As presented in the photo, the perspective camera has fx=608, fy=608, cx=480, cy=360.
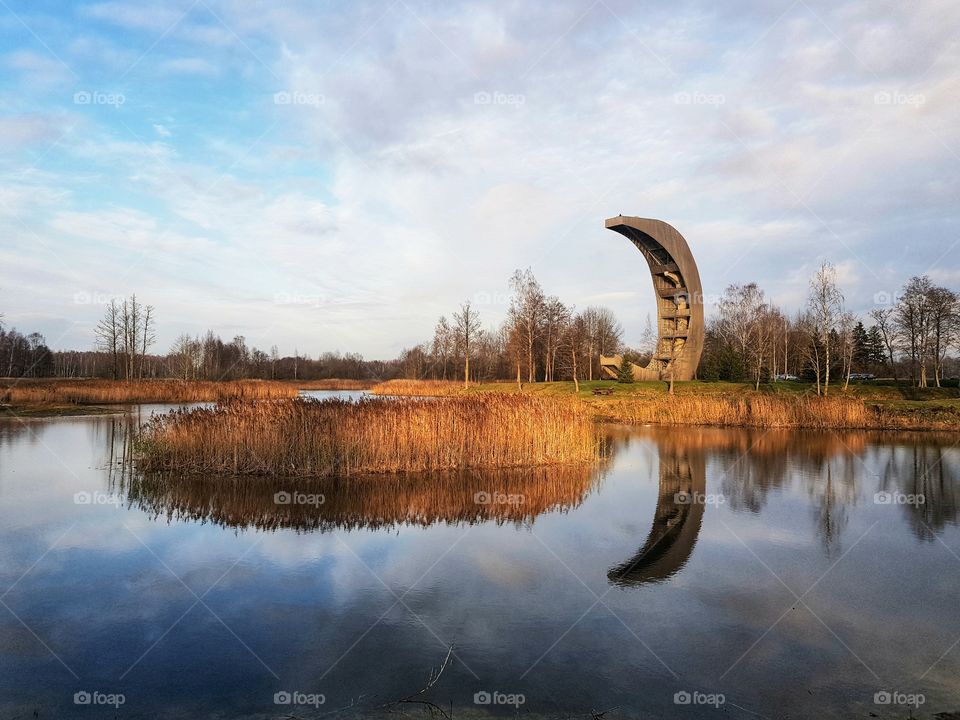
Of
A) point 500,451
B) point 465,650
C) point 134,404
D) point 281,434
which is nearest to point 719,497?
point 500,451

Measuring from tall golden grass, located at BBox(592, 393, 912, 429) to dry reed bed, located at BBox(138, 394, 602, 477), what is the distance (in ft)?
38.6

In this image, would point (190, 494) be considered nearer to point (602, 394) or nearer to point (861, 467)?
point (861, 467)

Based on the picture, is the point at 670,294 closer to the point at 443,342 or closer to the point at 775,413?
the point at 775,413

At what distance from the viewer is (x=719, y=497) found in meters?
11.7

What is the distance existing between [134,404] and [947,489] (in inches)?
1358

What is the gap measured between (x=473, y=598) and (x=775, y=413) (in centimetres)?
2206

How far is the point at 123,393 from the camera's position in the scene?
33.1 meters

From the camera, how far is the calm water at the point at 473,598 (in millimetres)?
4484

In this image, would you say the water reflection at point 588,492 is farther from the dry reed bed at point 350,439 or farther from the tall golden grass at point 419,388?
the tall golden grass at point 419,388

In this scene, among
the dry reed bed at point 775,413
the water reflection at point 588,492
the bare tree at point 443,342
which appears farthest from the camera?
the bare tree at point 443,342

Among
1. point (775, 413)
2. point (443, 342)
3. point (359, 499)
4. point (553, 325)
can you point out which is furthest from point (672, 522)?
point (443, 342)

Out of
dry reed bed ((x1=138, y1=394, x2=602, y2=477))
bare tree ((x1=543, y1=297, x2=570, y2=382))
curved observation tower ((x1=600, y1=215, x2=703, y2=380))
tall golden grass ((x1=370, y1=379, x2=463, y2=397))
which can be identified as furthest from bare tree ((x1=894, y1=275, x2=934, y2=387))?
dry reed bed ((x1=138, y1=394, x2=602, y2=477))

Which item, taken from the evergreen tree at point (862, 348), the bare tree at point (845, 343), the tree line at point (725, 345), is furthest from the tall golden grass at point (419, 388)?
the evergreen tree at point (862, 348)

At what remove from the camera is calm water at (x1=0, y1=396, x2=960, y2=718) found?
4484 mm
